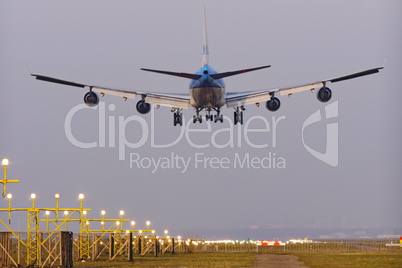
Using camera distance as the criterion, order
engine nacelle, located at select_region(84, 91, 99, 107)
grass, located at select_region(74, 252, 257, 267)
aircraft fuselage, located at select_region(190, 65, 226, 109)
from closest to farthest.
Result: 1. grass, located at select_region(74, 252, 257, 267)
2. engine nacelle, located at select_region(84, 91, 99, 107)
3. aircraft fuselage, located at select_region(190, 65, 226, 109)

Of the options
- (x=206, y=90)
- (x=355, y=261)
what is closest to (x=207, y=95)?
(x=206, y=90)

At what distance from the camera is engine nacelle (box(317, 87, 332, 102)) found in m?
74.1

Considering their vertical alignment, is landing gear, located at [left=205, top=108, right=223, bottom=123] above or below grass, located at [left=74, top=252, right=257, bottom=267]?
above

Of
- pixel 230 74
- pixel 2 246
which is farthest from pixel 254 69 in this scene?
pixel 2 246

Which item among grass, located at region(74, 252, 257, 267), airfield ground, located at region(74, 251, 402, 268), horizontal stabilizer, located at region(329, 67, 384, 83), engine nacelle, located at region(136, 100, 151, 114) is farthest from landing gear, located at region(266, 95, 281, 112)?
grass, located at region(74, 252, 257, 267)

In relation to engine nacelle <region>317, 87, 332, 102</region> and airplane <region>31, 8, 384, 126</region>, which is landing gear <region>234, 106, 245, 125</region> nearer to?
airplane <region>31, 8, 384, 126</region>

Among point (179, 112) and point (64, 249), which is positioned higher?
point (179, 112)

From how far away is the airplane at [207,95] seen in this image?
2943 inches

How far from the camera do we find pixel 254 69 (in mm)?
66562

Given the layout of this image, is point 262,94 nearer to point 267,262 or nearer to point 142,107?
point 142,107

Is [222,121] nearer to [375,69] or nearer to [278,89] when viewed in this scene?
[278,89]

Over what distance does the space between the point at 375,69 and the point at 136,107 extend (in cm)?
2342

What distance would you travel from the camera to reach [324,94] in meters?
74.2

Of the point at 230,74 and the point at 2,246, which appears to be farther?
the point at 230,74
